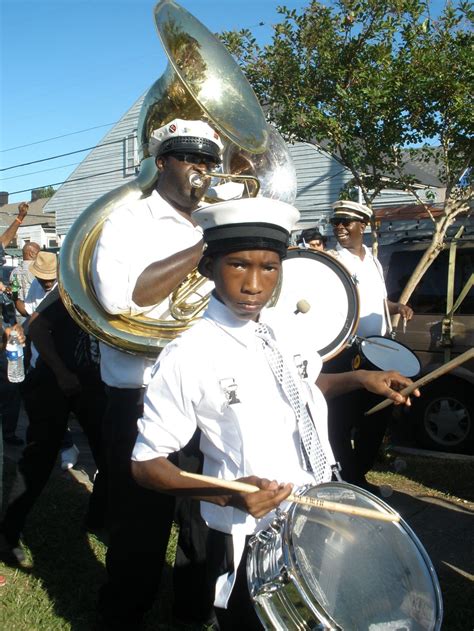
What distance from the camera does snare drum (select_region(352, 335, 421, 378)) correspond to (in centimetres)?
375

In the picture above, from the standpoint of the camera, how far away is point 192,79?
2857 mm

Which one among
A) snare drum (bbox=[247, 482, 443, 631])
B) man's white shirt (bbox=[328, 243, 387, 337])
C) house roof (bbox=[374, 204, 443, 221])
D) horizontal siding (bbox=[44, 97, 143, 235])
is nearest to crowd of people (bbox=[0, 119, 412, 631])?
snare drum (bbox=[247, 482, 443, 631])

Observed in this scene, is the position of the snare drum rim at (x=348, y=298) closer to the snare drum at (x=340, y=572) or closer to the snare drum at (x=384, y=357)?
the snare drum at (x=384, y=357)

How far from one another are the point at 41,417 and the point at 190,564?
1347 mm

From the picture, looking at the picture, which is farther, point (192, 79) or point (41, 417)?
point (41, 417)

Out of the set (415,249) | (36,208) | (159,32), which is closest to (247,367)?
(159,32)

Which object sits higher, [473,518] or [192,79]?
[192,79]

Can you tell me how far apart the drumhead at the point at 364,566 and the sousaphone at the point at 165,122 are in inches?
42.9

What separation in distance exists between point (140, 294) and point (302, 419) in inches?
34.4

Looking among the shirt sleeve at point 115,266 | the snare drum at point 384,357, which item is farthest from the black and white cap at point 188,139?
the snare drum at point 384,357

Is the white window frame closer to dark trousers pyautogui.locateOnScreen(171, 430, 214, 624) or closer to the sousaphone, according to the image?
the sousaphone

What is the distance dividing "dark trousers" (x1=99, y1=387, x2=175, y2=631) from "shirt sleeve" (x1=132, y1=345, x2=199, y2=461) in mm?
780

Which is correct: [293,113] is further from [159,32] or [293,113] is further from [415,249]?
[159,32]

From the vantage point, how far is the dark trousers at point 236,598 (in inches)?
78.0
